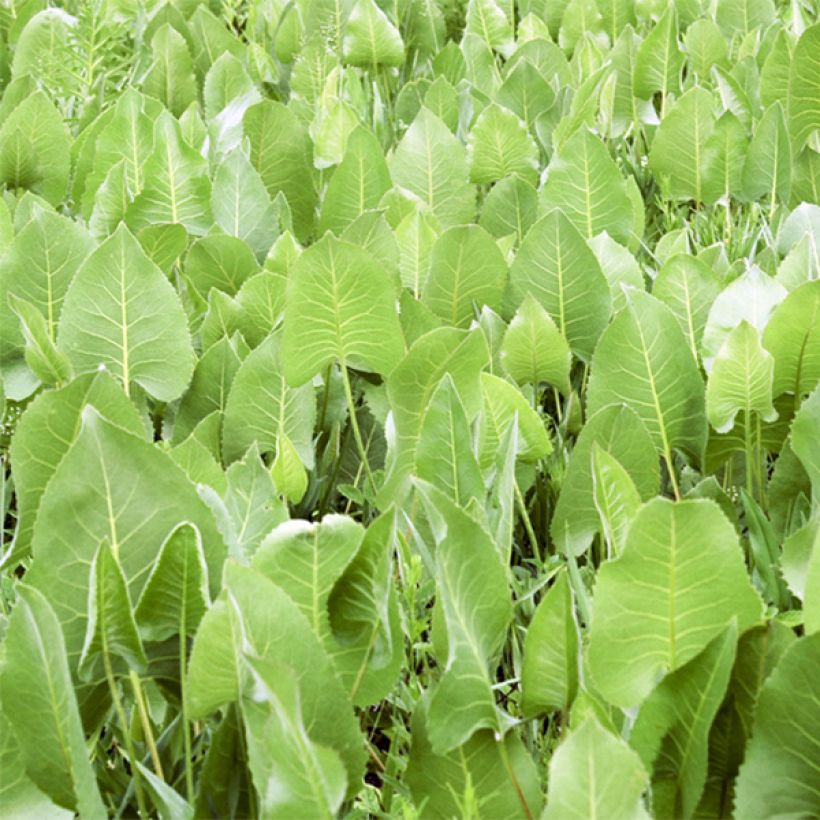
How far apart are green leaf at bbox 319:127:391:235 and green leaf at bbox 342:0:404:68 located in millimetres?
726

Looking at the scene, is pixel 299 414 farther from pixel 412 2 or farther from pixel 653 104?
pixel 412 2

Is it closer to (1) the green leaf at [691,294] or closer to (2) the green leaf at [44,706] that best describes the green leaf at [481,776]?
(2) the green leaf at [44,706]

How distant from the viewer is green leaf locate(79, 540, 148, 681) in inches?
35.3

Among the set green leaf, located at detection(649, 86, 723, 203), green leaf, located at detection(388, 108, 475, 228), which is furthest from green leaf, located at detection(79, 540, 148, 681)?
green leaf, located at detection(649, 86, 723, 203)

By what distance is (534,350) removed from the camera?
1.42 m

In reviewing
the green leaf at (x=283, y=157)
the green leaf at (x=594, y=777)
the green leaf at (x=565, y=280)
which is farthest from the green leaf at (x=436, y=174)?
the green leaf at (x=594, y=777)

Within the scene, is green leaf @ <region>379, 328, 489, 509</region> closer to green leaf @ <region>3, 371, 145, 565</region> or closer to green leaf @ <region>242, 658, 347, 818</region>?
green leaf @ <region>3, 371, 145, 565</region>

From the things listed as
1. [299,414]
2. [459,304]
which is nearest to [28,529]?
[299,414]

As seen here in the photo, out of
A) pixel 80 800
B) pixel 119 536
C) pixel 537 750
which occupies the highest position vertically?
pixel 119 536

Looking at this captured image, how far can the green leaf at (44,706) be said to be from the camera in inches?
33.4

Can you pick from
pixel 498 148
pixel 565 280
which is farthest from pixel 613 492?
pixel 498 148

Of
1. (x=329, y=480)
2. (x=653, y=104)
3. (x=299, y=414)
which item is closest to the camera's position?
(x=299, y=414)

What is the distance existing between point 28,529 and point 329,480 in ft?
1.33

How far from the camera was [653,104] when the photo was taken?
2.53 m
